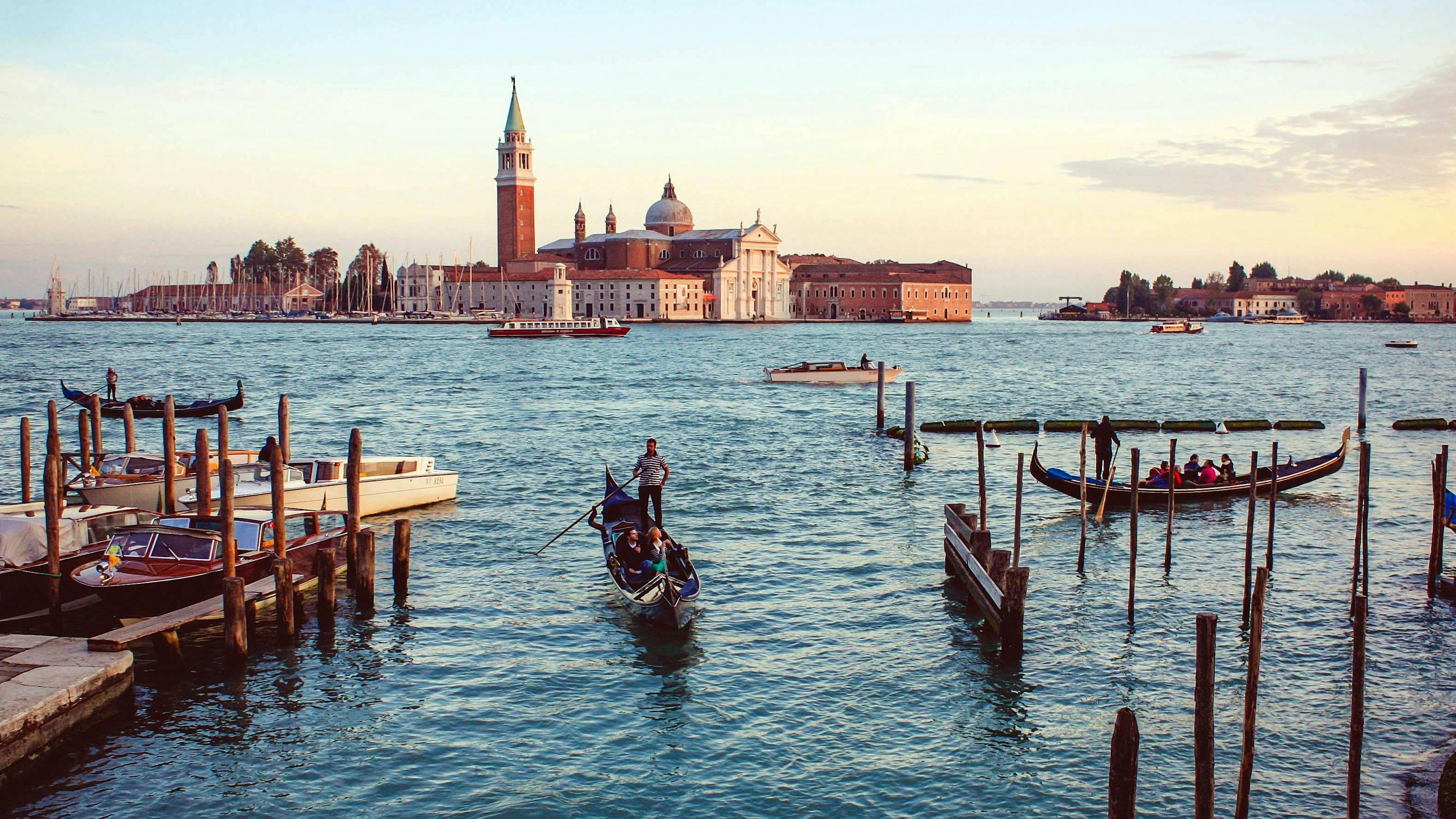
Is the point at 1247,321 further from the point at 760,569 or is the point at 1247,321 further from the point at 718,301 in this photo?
the point at 760,569

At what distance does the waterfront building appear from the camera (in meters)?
116

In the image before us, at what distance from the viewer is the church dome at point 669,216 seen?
4584 inches

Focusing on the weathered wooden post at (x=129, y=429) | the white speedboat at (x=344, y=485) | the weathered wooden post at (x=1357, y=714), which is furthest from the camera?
the weathered wooden post at (x=129, y=429)

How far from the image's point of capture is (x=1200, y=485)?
54.3ft

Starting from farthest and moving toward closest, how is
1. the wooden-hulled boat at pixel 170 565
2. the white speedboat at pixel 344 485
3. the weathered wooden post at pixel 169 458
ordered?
the white speedboat at pixel 344 485 → the weathered wooden post at pixel 169 458 → the wooden-hulled boat at pixel 170 565

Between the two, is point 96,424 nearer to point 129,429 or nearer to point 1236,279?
point 129,429

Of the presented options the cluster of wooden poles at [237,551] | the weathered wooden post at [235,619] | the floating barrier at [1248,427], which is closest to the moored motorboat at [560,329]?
the floating barrier at [1248,427]

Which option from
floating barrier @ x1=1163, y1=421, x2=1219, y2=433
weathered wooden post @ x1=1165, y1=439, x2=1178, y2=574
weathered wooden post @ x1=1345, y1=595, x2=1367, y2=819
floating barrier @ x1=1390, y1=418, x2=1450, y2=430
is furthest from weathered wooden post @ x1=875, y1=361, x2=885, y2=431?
weathered wooden post @ x1=1345, y1=595, x2=1367, y2=819

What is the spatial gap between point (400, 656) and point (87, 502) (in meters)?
6.88

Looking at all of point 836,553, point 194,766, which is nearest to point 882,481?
point 836,553

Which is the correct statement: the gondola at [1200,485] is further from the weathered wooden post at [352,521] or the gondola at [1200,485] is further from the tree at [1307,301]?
the tree at [1307,301]

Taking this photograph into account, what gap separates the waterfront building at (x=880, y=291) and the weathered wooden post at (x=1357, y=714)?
4326 inches

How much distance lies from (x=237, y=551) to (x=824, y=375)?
99.0 ft

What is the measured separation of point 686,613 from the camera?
35.2 feet
